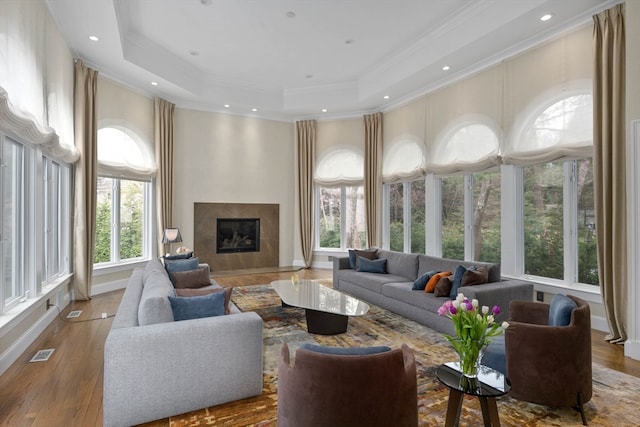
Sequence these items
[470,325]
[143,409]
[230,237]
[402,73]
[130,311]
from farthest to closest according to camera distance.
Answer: [230,237] < [402,73] < [130,311] < [143,409] < [470,325]

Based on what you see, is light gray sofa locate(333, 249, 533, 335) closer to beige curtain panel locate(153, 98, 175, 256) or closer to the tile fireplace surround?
the tile fireplace surround

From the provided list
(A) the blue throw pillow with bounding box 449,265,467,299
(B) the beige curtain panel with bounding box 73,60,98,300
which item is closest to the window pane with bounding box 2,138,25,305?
(B) the beige curtain panel with bounding box 73,60,98,300

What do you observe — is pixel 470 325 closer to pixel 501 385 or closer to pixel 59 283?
pixel 501 385

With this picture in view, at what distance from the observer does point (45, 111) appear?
14.4 feet

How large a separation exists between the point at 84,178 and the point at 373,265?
515cm

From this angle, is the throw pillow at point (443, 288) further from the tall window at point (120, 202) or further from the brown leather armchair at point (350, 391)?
the tall window at point (120, 202)

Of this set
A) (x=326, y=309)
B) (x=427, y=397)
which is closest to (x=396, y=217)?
(x=326, y=309)

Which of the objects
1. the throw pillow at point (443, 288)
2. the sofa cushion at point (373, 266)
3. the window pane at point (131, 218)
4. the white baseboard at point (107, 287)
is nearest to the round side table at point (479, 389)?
the throw pillow at point (443, 288)

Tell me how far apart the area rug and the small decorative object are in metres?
0.64

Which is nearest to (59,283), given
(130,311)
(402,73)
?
(130,311)

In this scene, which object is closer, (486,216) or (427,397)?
(427,397)

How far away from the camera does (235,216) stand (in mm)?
8734

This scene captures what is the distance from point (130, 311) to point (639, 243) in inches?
196

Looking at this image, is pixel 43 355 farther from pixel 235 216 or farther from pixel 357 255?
pixel 235 216
